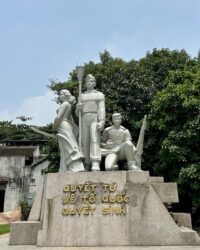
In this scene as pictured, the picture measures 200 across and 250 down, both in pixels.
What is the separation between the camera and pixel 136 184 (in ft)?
21.6

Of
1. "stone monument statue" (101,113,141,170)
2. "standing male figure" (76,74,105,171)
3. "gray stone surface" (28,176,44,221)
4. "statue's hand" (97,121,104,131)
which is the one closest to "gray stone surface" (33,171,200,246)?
"stone monument statue" (101,113,141,170)

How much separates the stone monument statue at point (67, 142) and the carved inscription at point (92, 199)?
22.0 inches

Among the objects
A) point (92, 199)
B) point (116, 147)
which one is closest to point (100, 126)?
point (116, 147)

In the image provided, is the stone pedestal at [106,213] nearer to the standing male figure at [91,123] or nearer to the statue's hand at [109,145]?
the standing male figure at [91,123]

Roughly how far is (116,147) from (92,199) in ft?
4.44

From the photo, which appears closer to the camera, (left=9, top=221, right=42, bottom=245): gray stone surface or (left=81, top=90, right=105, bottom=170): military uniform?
(left=9, top=221, right=42, bottom=245): gray stone surface

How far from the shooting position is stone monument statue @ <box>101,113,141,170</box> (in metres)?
7.11

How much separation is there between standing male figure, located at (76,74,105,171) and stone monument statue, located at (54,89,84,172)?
0.26 metres

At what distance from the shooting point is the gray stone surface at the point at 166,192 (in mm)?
6973

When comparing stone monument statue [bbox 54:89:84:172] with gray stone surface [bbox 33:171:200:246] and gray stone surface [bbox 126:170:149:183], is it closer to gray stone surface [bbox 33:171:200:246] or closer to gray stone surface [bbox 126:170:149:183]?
gray stone surface [bbox 33:171:200:246]

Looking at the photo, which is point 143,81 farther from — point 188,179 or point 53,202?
point 53,202

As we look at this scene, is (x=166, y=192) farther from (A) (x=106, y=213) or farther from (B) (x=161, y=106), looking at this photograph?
(B) (x=161, y=106)

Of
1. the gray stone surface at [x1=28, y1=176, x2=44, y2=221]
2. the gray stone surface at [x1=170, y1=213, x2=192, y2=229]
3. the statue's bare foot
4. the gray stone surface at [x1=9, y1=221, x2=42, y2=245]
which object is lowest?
the gray stone surface at [x1=9, y1=221, x2=42, y2=245]

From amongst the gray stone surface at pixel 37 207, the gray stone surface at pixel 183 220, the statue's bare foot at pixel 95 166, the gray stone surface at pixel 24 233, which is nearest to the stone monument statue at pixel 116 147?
the statue's bare foot at pixel 95 166
